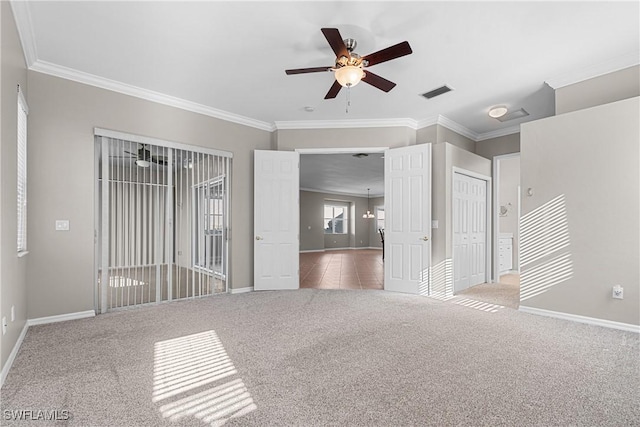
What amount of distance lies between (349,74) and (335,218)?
11647 mm

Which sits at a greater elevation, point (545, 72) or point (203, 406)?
point (545, 72)

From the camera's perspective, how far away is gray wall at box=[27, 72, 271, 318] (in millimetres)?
3363

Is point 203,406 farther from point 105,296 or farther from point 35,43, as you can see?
point 35,43

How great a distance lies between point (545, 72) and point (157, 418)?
4.87 metres

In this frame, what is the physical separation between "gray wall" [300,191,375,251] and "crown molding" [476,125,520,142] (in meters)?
7.74

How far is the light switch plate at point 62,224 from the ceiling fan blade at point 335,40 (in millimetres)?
3416

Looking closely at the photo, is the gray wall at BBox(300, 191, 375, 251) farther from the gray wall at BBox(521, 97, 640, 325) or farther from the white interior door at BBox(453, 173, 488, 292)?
the gray wall at BBox(521, 97, 640, 325)

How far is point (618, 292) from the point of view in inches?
127

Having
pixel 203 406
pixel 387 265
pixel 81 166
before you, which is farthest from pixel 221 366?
pixel 387 265

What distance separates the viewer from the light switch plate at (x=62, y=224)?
3.48 m

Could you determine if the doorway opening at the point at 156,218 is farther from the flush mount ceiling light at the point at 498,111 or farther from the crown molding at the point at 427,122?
the flush mount ceiling light at the point at 498,111

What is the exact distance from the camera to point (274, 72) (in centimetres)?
366

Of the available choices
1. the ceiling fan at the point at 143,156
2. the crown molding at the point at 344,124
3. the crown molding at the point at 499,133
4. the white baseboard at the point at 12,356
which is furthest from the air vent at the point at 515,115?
the white baseboard at the point at 12,356

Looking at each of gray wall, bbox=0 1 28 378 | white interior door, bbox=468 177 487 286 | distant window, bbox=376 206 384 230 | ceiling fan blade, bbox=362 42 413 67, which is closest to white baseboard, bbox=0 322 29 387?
gray wall, bbox=0 1 28 378
